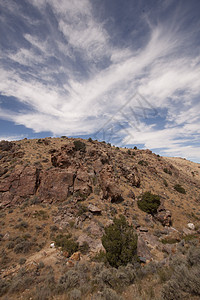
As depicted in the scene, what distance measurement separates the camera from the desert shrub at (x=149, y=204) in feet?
57.8

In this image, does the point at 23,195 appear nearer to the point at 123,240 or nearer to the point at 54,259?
the point at 54,259

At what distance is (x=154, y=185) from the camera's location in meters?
26.8

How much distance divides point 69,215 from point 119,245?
7.66 meters

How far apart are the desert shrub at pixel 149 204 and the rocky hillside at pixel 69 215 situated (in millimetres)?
557

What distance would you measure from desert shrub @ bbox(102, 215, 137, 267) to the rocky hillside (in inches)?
51.1

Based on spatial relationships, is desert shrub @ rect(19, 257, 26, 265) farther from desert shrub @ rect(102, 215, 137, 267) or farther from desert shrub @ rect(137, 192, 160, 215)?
desert shrub @ rect(137, 192, 160, 215)

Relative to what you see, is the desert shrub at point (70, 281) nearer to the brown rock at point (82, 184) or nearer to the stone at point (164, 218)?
the brown rock at point (82, 184)

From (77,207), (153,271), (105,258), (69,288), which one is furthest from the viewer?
(77,207)

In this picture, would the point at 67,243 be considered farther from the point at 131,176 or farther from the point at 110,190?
the point at 131,176

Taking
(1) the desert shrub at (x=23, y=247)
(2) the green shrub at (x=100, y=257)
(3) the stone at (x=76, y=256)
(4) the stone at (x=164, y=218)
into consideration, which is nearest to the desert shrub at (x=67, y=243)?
(3) the stone at (x=76, y=256)

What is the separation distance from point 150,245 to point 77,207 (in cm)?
897

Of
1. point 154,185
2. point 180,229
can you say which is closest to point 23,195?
point 180,229

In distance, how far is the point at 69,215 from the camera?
14406mm

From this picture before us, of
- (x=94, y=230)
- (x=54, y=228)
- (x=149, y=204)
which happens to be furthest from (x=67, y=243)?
(x=149, y=204)
